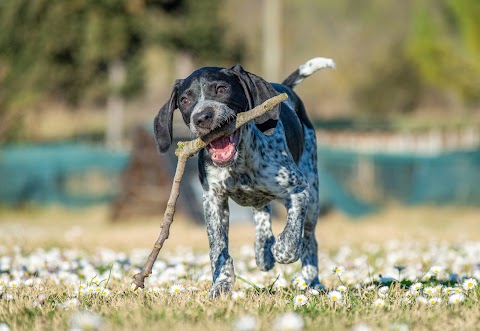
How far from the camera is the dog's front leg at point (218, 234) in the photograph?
17.2ft

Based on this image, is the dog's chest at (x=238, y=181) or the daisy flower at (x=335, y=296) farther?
the dog's chest at (x=238, y=181)

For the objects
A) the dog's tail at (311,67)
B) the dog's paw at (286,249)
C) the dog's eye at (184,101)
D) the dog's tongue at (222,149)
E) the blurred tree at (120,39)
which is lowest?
the dog's paw at (286,249)

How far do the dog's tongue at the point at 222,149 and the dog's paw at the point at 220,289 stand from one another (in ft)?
2.53

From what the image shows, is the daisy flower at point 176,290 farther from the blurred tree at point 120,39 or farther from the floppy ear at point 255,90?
the blurred tree at point 120,39

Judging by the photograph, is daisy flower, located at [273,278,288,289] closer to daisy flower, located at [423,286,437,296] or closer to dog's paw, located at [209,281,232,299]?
dog's paw, located at [209,281,232,299]

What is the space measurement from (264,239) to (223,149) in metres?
1.11

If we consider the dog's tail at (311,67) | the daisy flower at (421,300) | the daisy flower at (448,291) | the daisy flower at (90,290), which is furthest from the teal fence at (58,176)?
the daisy flower at (421,300)

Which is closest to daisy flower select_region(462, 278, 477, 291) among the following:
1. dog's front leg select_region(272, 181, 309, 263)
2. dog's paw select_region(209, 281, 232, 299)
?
dog's front leg select_region(272, 181, 309, 263)

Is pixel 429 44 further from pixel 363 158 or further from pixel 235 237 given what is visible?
pixel 235 237

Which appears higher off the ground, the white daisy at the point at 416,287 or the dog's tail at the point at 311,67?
the dog's tail at the point at 311,67

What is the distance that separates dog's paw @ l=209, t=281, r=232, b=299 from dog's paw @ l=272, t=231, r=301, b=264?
345 millimetres

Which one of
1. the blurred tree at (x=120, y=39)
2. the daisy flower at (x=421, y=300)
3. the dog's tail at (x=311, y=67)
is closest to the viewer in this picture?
the daisy flower at (x=421, y=300)

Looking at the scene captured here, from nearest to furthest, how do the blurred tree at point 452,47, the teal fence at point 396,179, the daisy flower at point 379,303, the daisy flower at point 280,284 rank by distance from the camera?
the daisy flower at point 379,303 → the daisy flower at point 280,284 → the teal fence at point 396,179 → the blurred tree at point 452,47

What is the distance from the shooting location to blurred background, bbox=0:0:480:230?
20172mm
